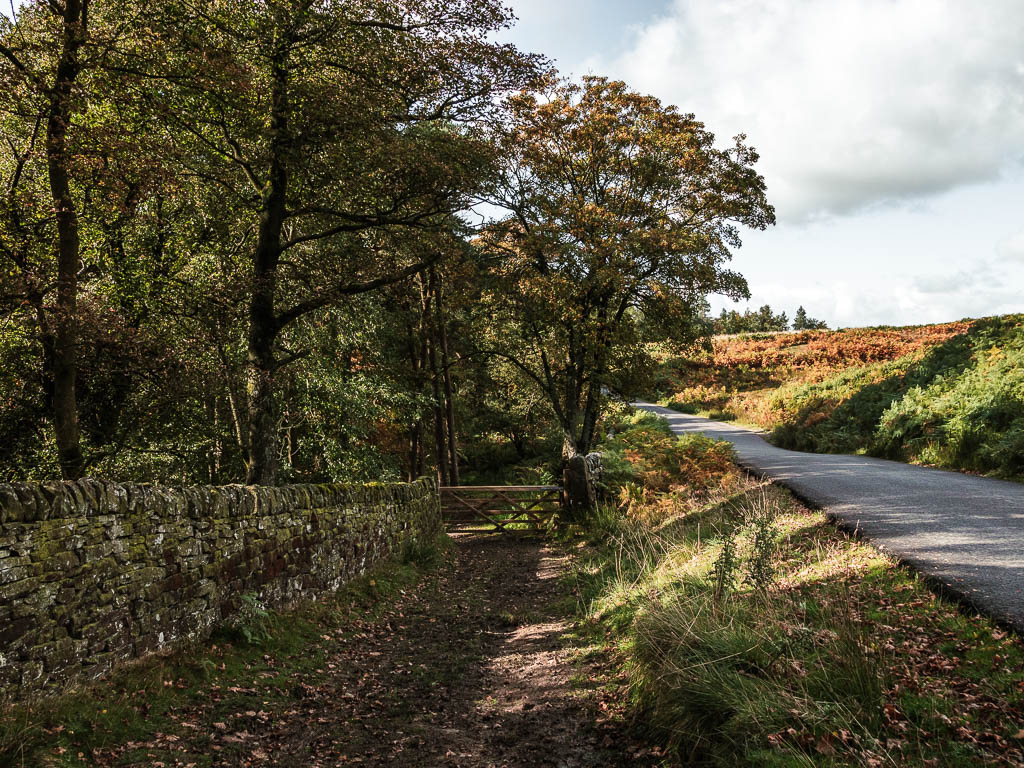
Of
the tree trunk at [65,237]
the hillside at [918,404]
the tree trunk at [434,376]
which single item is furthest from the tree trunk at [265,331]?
the hillside at [918,404]

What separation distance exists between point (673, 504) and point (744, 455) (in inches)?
179

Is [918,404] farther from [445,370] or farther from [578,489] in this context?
[445,370]

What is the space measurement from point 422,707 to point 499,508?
12316 millimetres

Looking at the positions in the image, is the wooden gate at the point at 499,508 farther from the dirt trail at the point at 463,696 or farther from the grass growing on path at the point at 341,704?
the grass growing on path at the point at 341,704

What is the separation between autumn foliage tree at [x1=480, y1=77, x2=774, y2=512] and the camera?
51.3 ft

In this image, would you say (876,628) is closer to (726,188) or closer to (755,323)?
(726,188)

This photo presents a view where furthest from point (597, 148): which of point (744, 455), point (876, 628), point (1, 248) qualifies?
point (876, 628)

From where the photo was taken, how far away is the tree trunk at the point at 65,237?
7.43 metres

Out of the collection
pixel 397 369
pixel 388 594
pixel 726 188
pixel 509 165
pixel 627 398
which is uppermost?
pixel 509 165

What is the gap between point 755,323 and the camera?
6956 cm

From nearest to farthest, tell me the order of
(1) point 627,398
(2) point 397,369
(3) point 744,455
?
(3) point 744,455
(1) point 627,398
(2) point 397,369

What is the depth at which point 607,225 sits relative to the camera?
600 inches

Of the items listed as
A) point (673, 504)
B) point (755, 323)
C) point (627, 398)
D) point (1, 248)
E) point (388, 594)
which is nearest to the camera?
point (1, 248)

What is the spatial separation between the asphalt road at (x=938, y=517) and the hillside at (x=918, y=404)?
3.05 ft
